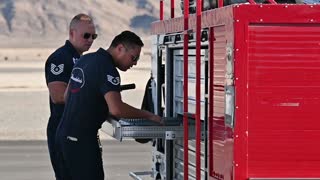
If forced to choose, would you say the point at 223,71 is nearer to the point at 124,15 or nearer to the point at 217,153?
the point at 217,153

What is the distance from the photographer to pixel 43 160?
1514 centimetres

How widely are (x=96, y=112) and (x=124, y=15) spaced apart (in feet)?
490

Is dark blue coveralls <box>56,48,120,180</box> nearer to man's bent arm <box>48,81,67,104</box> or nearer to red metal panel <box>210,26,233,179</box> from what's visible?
man's bent arm <box>48,81,67,104</box>

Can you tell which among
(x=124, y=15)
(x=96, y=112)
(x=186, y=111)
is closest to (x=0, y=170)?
(x=96, y=112)

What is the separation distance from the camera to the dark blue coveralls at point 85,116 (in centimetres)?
687

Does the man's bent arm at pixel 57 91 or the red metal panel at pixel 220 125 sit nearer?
the red metal panel at pixel 220 125

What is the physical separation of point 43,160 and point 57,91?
7.11 metres

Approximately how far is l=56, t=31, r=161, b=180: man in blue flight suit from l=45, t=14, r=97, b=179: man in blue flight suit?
3.38 feet

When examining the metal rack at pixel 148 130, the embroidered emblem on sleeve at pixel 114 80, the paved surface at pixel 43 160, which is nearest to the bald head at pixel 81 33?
the embroidered emblem on sleeve at pixel 114 80

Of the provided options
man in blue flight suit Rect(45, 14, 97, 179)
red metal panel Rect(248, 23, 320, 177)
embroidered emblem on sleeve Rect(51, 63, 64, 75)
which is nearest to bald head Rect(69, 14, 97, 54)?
man in blue flight suit Rect(45, 14, 97, 179)

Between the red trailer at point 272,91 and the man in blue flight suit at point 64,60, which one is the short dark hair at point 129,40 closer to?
the man in blue flight suit at point 64,60

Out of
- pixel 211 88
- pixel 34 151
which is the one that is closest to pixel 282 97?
pixel 211 88

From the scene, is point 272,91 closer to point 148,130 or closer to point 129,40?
point 148,130

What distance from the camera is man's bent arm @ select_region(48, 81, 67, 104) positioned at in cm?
812
